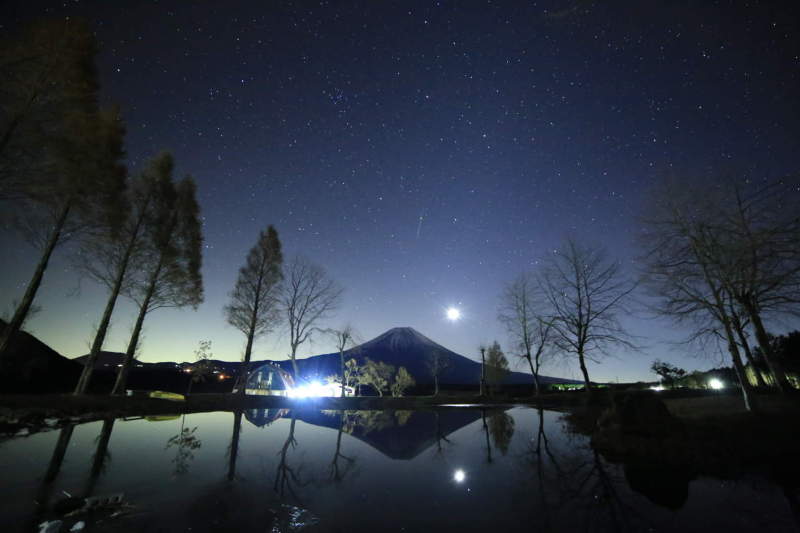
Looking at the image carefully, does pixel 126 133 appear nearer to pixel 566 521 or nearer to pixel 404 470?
pixel 404 470

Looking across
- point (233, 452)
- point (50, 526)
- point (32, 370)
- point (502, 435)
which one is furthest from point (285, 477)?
point (32, 370)

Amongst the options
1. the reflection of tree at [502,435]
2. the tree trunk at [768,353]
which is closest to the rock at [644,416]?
the reflection of tree at [502,435]

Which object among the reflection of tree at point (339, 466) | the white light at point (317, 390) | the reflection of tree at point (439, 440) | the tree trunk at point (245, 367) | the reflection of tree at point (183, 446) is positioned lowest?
the reflection of tree at point (439, 440)

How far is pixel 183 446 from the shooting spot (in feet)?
27.3

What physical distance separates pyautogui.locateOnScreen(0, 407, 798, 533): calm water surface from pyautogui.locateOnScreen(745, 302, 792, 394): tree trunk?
8219mm

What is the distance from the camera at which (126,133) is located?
15.4 m

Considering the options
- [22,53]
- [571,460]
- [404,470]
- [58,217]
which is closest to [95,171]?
[58,217]

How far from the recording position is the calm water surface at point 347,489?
4176mm

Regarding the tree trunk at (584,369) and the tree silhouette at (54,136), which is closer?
the tree silhouette at (54,136)

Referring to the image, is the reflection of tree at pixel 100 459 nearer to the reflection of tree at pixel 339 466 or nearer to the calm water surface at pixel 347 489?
the calm water surface at pixel 347 489

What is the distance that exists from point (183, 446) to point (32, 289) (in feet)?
30.5

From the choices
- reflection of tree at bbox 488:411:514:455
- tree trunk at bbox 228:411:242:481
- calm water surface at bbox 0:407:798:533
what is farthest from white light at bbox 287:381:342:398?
calm water surface at bbox 0:407:798:533

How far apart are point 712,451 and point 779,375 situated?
7.32 m

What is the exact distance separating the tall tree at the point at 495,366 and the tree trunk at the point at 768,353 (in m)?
41.3
